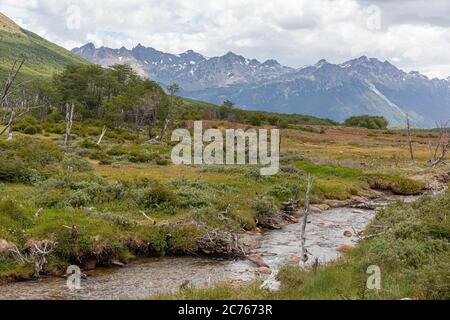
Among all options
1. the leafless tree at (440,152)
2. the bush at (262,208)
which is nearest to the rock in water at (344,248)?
the bush at (262,208)

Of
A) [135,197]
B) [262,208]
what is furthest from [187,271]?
[262,208]

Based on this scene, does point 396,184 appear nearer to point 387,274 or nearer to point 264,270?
point 264,270

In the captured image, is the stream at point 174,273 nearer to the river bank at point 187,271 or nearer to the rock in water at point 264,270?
the river bank at point 187,271

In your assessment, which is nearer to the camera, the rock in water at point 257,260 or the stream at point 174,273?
the stream at point 174,273

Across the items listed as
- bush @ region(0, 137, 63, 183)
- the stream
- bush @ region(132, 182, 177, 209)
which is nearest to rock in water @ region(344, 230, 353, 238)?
the stream

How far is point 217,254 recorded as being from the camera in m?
21.8

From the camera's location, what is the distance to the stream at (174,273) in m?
16.2

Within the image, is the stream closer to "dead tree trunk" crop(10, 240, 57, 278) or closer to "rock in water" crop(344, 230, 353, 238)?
"rock in water" crop(344, 230, 353, 238)

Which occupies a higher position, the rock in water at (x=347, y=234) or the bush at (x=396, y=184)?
the bush at (x=396, y=184)

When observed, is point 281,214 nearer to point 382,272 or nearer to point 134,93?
point 382,272

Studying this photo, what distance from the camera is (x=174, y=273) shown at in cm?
1892

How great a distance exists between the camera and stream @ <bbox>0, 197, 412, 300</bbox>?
640 inches

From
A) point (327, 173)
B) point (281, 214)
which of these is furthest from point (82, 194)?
point (327, 173)
